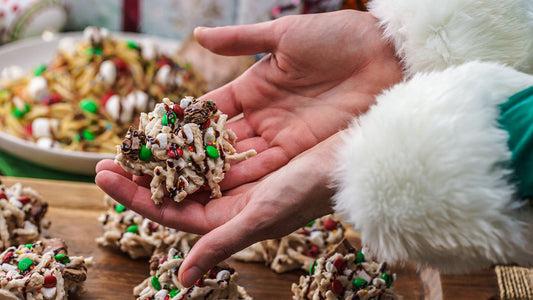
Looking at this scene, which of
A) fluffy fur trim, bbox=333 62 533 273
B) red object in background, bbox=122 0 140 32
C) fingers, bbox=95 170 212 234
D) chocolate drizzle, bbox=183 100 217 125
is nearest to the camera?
fluffy fur trim, bbox=333 62 533 273

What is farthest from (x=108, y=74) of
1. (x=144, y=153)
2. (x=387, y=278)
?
(x=387, y=278)

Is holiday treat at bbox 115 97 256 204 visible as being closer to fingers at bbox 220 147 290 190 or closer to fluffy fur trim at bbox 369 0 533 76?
fingers at bbox 220 147 290 190

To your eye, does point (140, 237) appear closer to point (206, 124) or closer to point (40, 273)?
point (40, 273)

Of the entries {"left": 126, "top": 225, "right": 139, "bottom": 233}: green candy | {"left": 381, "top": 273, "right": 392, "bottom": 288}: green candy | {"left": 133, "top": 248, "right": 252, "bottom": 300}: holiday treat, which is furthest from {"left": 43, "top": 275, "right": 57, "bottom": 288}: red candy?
{"left": 381, "top": 273, "right": 392, "bottom": 288}: green candy

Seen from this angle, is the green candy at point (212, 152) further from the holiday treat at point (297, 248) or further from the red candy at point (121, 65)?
the red candy at point (121, 65)

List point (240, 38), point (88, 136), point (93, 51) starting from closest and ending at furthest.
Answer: point (240, 38), point (88, 136), point (93, 51)

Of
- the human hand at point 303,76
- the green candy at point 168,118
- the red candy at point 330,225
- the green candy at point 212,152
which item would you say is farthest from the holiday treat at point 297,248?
the green candy at point 168,118
